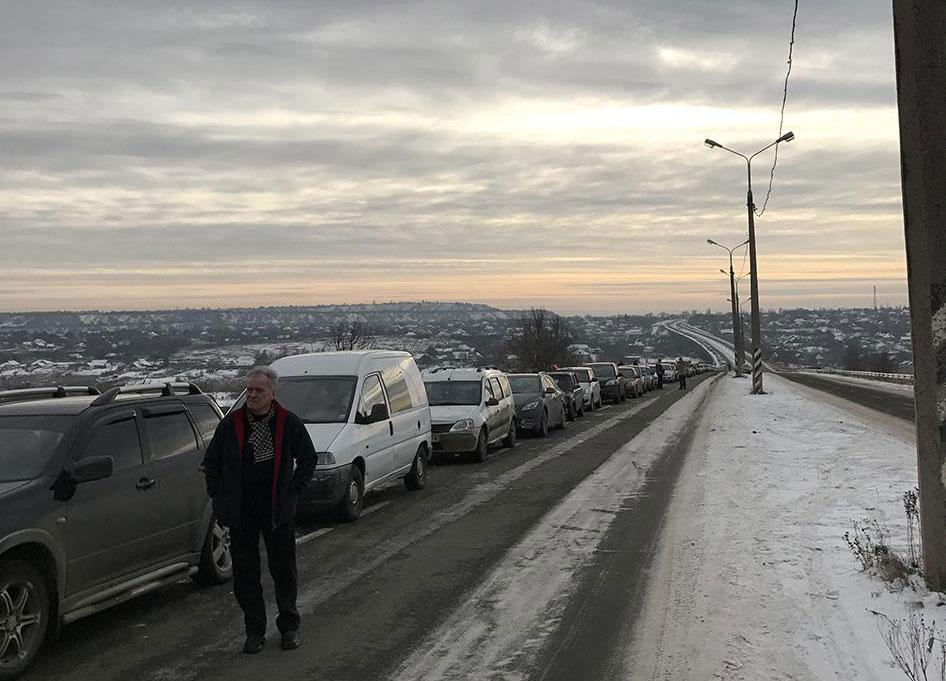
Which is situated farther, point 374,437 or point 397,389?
point 397,389

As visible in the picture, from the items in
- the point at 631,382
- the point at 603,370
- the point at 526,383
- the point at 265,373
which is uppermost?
the point at 265,373

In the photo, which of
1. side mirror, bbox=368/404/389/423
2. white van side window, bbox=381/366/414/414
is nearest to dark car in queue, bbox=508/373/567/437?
white van side window, bbox=381/366/414/414

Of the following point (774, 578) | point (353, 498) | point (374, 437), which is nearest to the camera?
point (774, 578)

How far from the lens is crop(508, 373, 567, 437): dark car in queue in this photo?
2194 centimetres

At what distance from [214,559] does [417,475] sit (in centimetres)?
565

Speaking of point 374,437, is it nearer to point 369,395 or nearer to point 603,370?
point 369,395

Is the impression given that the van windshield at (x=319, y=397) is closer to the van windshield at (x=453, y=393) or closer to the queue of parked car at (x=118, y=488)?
the queue of parked car at (x=118, y=488)

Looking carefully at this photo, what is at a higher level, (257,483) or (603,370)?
(257,483)

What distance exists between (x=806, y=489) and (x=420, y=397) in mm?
5726

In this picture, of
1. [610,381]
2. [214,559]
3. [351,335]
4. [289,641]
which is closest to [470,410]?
[214,559]

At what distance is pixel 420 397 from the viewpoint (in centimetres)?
1352

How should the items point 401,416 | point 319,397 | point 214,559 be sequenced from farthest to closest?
point 401,416 → point 319,397 → point 214,559

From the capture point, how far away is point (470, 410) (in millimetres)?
17109

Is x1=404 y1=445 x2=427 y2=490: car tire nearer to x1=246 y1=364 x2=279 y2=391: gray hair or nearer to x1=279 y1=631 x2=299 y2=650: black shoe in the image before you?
x1=279 y1=631 x2=299 y2=650: black shoe
